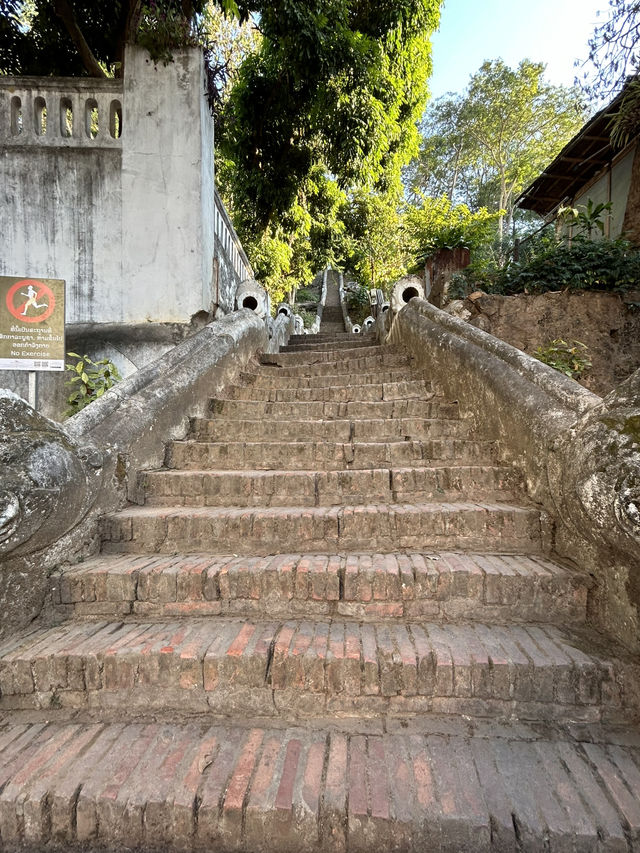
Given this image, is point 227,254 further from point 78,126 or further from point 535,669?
point 535,669

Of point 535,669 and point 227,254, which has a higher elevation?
point 227,254

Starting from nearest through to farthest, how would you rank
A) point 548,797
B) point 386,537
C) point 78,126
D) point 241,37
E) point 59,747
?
point 548,797 < point 59,747 < point 386,537 < point 78,126 < point 241,37

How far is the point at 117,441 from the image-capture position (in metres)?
2.31

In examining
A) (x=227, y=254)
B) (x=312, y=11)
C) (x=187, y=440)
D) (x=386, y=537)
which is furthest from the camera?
(x=227, y=254)

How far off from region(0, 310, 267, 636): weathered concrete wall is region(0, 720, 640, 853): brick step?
0.66m

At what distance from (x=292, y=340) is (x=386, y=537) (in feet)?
20.9

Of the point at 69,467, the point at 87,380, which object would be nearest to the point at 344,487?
the point at 69,467

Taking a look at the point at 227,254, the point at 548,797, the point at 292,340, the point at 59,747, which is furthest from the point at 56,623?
the point at 292,340

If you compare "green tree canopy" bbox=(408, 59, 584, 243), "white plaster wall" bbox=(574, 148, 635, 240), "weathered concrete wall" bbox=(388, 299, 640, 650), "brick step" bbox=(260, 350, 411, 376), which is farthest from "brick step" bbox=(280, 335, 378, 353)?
"green tree canopy" bbox=(408, 59, 584, 243)

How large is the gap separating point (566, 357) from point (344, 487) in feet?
11.3

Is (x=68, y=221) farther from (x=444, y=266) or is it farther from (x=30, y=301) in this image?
(x=444, y=266)

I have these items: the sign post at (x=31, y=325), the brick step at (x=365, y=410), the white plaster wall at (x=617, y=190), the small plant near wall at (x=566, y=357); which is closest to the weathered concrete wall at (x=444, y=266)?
the small plant near wall at (x=566, y=357)

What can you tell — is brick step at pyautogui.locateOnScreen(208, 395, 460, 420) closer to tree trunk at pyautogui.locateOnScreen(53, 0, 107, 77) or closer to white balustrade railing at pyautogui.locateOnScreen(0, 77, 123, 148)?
white balustrade railing at pyautogui.locateOnScreen(0, 77, 123, 148)

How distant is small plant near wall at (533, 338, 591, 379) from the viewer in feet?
13.9
